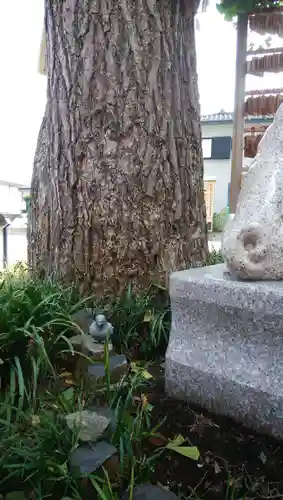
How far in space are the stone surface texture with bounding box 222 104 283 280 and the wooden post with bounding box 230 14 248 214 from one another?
264cm

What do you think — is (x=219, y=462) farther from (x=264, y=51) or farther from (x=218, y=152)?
(x=218, y=152)

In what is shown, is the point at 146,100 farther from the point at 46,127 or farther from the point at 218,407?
the point at 218,407

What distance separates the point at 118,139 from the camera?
8.68 feet

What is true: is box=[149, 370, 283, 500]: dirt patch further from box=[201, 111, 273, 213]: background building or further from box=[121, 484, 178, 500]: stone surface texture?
box=[201, 111, 273, 213]: background building

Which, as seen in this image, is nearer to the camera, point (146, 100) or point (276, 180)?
point (276, 180)

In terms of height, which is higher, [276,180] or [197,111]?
[197,111]

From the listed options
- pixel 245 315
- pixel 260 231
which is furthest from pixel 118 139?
pixel 245 315

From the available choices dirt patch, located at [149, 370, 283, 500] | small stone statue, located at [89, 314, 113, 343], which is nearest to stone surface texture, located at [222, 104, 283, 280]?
dirt patch, located at [149, 370, 283, 500]

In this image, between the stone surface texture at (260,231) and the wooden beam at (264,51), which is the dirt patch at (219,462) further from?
the wooden beam at (264,51)

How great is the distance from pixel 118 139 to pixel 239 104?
2109 mm

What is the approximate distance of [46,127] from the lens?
2.97 m

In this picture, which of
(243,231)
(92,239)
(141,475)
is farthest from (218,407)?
(92,239)

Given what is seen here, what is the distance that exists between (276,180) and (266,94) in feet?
9.37

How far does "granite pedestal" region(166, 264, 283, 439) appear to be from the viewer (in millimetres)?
1521
